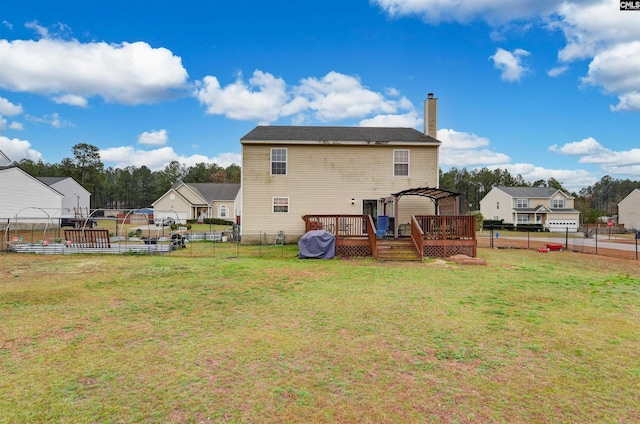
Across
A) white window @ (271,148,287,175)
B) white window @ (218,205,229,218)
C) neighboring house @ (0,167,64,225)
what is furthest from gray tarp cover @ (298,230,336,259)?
white window @ (218,205,229,218)

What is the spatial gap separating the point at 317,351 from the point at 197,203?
44582 millimetres

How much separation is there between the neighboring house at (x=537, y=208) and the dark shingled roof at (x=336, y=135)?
33.5m

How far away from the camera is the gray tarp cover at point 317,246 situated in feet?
46.5

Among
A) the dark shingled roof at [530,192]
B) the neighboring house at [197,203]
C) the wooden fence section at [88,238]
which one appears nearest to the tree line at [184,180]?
the dark shingled roof at [530,192]

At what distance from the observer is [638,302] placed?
7.36 metres

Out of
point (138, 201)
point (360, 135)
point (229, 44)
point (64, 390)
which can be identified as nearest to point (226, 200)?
point (229, 44)

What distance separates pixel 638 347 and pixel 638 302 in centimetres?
367

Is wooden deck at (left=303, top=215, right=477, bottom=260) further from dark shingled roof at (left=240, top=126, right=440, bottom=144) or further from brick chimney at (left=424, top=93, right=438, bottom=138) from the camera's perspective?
brick chimney at (left=424, top=93, right=438, bottom=138)

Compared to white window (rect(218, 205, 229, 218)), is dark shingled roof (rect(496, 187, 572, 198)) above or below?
above

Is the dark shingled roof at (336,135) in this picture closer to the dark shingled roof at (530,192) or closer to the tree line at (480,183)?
the dark shingled roof at (530,192)

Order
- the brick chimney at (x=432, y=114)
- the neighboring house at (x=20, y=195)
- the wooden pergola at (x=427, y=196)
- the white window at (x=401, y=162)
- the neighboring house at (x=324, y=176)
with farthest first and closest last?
the neighboring house at (x=20, y=195), the brick chimney at (x=432, y=114), the white window at (x=401, y=162), the neighboring house at (x=324, y=176), the wooden pergola at (x=427, y=196)

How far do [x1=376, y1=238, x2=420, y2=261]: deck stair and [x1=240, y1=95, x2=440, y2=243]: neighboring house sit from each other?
12.1ft

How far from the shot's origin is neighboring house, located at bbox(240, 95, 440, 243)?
18016 millimetres

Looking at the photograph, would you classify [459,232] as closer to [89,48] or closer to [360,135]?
[360,135]
